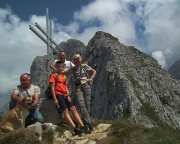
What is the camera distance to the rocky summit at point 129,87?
305 feet

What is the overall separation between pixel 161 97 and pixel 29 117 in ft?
331

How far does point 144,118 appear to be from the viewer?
89938 millimetres

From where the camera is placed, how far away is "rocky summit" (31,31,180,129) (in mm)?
93062

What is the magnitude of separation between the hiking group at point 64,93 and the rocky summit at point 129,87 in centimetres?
7448

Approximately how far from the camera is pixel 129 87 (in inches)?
3846

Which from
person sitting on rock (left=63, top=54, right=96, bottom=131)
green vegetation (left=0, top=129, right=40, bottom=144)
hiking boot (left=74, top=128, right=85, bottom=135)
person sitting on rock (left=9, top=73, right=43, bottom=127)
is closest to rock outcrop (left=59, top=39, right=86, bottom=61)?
person sitting on rock (left=63, top=54, right=96, bottom=131)

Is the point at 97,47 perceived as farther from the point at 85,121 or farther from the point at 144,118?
the point at 85,121

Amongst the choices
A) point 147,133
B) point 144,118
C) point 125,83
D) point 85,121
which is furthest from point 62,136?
point 125,83

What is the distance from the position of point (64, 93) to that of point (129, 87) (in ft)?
283

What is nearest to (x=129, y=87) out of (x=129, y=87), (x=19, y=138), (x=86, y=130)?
(x=129, y=87)

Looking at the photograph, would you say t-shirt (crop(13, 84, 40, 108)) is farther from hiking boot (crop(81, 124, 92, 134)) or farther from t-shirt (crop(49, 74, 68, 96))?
hiking boot (crop(81, 124, 92, 134))

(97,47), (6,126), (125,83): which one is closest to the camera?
(6,126)

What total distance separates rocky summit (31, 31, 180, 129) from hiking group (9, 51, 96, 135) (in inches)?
2932

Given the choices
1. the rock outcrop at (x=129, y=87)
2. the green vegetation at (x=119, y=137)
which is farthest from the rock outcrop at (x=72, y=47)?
the green vegetation at (x=119, y=137)
